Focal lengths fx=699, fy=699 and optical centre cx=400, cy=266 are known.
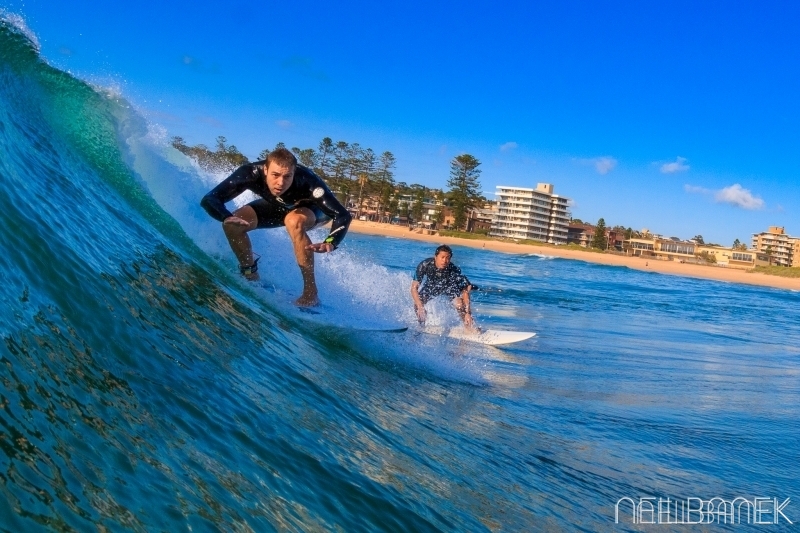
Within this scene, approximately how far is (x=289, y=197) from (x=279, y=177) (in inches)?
16.3

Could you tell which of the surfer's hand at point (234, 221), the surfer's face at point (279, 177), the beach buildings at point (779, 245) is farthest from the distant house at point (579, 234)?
the surfer's hand at point (234, 221)

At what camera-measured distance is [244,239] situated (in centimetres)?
634

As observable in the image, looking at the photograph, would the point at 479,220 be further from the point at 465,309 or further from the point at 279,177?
the point at 279,177

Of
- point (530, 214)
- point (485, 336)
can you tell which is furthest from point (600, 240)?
point (485, 336)

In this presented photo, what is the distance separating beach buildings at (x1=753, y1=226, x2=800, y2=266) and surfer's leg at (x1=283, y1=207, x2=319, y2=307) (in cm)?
14294

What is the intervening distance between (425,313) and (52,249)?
19.4ft

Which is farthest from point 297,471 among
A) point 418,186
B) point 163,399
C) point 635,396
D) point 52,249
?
point 418,186

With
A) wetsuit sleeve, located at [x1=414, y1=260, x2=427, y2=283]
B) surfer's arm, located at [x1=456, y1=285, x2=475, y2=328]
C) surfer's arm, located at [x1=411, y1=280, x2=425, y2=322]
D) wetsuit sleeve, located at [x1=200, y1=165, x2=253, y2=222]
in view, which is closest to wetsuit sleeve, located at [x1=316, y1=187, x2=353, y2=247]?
wetsuit sleeve, located at [x1=200, y1=165, x2=253, y2=222]

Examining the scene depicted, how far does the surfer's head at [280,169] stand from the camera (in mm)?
5867

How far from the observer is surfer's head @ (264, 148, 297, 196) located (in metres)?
5.87

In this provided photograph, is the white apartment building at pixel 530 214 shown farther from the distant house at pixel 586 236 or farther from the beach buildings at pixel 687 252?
the beach buildings at pixel 687 252

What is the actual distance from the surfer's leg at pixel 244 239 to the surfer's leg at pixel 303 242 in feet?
1.05

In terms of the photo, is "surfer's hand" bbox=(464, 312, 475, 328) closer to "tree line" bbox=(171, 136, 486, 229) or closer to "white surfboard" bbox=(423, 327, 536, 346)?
"white surfboard" bbox=(423, 327, 536, 346)

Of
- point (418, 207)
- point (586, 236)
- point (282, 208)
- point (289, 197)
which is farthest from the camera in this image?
point (586, 236)
